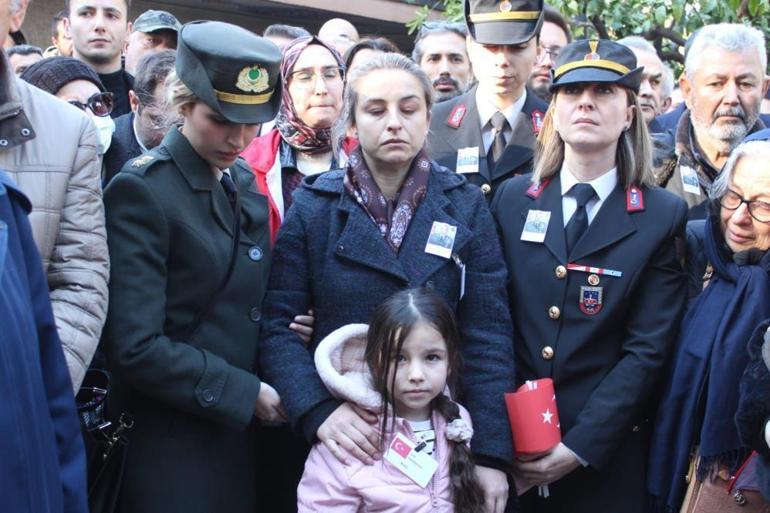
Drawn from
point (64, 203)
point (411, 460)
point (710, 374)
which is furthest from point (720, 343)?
point (64, 203)

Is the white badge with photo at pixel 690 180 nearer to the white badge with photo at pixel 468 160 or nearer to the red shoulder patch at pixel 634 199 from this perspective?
the red shoulder patch at pixel 634 199

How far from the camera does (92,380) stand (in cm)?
276

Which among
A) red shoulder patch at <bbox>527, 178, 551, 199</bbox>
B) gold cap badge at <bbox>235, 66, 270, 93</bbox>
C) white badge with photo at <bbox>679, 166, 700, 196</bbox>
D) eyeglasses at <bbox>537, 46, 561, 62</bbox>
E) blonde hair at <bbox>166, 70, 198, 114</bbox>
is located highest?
gold cap badge at <bbox>235, 66, 270, 93</bbox>

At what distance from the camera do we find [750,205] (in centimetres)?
297

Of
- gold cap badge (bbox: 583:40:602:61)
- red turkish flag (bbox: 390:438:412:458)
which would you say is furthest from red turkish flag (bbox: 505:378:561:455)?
gold cap badge (bbox: 583:40:602:61)

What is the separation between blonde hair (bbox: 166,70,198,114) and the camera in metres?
2.73

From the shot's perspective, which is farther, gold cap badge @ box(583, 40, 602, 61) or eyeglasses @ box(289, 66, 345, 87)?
eyeglasses @ box(289, 66, 345, 87)

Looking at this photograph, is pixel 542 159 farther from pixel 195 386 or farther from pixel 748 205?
Result: pixel 195 386

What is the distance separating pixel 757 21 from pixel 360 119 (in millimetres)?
7180

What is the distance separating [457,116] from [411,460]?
66.5 inches

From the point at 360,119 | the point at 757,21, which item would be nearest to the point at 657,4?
the point at 757,21

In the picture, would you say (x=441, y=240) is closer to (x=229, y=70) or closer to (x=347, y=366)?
(x=347, y=366)

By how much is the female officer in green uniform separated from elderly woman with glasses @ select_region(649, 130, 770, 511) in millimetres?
1328

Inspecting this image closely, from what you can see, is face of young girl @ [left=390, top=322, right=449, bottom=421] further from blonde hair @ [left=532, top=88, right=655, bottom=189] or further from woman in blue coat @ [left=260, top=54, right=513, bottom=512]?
blonde hair @ [left=532, top=88, right=655, bottom=189]
